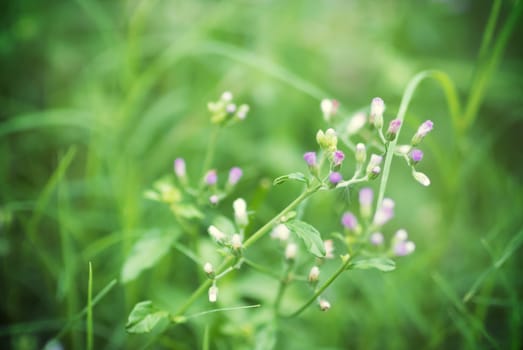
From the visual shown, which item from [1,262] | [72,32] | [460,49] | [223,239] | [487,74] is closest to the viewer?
[223,239]

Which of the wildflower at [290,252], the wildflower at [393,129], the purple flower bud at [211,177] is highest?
the wildflower at [393,129]

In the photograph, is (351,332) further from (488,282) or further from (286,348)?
(488,282)

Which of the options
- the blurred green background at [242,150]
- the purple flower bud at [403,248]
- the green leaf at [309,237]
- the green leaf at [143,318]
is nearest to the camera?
the green leaf at [309,237]

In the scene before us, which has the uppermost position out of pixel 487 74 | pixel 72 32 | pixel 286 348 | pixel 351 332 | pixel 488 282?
pixel 487 74

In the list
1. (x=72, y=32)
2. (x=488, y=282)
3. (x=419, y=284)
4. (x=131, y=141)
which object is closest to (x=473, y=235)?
(x=419, y=284)

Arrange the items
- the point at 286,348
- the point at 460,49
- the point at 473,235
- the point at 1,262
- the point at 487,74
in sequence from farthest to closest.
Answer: the point at 460,49, the point at 473,235, the point at 1,262, the point at 286,348, the point at 487,74

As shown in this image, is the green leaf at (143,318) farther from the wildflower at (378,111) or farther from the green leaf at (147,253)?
the wildflower at (378,111)

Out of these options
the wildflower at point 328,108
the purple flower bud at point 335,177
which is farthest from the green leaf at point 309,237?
the wildflower at point 328,108
